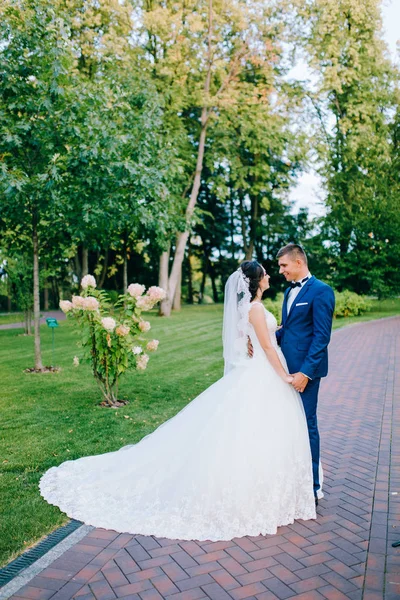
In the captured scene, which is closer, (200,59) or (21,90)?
(21,90)

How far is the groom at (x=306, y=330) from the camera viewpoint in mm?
4199

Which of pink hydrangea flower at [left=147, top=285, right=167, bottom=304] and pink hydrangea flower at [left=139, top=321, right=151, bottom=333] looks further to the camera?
pink hydrangea flower at [left=139, top=321, right=151, bottom=333]

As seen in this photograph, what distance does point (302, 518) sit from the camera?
13.4 feet

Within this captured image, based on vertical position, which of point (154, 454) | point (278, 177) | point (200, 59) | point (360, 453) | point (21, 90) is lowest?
point (360, 453)

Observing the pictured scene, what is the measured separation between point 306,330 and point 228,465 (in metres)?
1.30

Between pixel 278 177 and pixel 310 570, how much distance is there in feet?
88.9

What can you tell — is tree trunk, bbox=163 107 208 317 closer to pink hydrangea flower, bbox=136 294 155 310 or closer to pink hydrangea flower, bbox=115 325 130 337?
pink hydrangea flower, bbox=136 294 155 310

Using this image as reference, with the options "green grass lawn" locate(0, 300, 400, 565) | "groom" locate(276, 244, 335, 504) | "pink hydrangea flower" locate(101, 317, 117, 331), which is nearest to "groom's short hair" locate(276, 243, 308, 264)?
"groom" locate(276, 244, 335, 504)

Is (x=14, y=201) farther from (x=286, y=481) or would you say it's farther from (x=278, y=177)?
(x=278, y=177)

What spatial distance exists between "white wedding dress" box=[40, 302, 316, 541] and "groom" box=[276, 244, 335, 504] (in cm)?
12

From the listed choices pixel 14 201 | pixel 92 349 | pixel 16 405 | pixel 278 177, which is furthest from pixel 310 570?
pixel 278 177

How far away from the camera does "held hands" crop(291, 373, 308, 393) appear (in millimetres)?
4227

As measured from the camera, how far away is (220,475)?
4035 millimetres

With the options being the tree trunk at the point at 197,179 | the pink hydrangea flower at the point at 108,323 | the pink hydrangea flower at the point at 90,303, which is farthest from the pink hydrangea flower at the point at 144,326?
the tree trunk at the point at 197,179
